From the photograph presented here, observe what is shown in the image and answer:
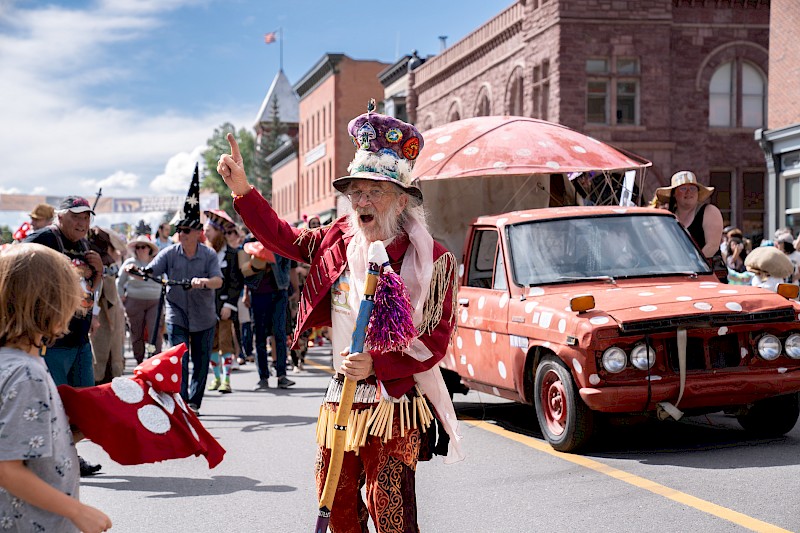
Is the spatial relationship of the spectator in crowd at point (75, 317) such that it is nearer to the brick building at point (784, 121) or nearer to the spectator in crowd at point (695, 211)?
the spectator in crowd at point (695, 211)

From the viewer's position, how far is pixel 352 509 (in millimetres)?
4203

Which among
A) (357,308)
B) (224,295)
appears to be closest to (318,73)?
(224,295)

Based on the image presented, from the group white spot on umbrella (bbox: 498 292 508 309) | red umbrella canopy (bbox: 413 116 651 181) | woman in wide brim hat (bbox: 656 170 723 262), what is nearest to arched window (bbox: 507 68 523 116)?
red umbrella canopy (bbox: 413 116 651 181)

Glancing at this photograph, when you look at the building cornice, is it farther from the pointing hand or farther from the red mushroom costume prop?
the red mushroom costume prop

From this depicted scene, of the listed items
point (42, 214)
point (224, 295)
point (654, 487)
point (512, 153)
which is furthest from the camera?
point (224, 295)

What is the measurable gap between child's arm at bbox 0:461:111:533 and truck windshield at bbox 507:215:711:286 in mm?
6074

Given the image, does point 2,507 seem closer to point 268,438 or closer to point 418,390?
point 418,390

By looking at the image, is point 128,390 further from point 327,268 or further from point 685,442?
point 685,442

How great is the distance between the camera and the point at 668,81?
109ft

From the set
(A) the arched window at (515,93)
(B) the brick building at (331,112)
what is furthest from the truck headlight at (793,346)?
(B) the brick building at (331,112)

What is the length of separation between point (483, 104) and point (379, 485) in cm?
3682

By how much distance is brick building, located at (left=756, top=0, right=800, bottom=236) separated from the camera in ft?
86.5

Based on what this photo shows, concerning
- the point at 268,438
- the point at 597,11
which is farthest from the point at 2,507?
the point at 597,11

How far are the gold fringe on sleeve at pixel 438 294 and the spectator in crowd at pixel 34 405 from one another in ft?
4.96
